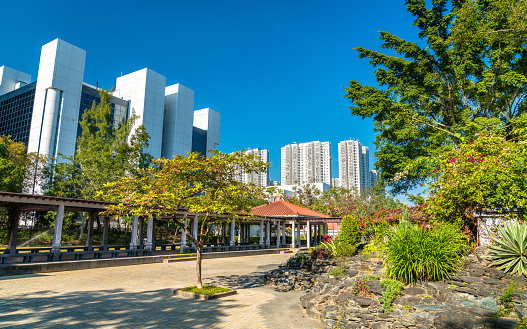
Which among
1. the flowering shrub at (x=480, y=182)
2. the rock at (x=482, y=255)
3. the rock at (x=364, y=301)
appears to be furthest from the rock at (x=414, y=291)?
the flowering shrub at (x=480, y=182)

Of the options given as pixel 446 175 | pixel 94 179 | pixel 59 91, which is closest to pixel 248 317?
pixel 446 175

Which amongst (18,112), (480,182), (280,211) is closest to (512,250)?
(480,182)

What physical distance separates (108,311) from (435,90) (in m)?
19.8

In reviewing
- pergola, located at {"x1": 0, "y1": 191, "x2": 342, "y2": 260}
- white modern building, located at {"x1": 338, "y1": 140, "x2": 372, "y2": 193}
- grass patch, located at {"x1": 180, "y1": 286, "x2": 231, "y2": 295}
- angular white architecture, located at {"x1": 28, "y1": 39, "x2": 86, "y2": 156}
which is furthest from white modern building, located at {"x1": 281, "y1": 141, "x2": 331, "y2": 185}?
grass patch, located at {"x1": 180, "y1": 286, "x2": 231, "y2": 295}

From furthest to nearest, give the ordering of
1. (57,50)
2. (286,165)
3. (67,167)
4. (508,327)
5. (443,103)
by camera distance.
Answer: (286,165) < (57,50) < (67,167) < (443,103) < (508,327)

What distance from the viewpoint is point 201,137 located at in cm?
6806

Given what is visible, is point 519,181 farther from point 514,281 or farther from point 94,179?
point 94,179

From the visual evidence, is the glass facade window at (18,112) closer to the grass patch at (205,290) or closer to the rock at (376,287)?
the grass patch at (205,290)

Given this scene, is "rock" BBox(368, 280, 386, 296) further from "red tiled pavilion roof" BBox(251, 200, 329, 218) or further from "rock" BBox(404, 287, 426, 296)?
"red tiled pavilion roof" BBox(251, 200, 329, 218)

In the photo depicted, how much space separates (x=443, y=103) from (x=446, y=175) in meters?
12.2

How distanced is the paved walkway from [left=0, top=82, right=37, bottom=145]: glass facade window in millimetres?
40966

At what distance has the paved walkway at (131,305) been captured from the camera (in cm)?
706

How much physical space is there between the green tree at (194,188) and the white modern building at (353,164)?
111338 millimetres

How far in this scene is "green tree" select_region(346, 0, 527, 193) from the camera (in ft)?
52.7
